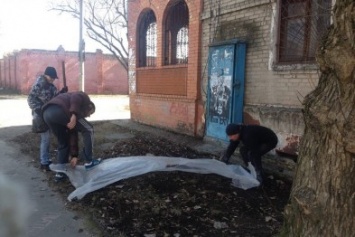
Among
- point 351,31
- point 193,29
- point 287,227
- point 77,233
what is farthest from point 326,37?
point 193,29

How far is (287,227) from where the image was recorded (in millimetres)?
2725

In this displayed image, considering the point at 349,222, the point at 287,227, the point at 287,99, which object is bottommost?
the point at 287,227

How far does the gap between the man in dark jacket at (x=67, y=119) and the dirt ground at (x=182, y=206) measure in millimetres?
467

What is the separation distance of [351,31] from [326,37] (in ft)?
0.69

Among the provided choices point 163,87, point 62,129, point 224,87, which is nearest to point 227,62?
point 224,87

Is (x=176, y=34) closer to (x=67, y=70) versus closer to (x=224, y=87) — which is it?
(x=224, y=87)

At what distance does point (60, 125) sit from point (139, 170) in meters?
1.43

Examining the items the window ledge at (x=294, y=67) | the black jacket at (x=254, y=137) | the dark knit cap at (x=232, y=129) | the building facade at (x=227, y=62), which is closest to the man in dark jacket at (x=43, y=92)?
the dark knit cap at (x=232, y=129)

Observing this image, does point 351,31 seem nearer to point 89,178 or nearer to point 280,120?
point 89,178

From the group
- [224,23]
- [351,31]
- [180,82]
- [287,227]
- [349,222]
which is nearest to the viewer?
[351,31]

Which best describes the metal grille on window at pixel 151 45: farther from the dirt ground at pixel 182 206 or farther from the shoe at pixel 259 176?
the shoe at pixel 259 176

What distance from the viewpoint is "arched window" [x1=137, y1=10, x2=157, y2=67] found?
11.1 metres

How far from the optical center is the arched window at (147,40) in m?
11.1

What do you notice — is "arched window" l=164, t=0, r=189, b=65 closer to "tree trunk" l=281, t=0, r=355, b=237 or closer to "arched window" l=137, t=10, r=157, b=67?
"arched window" l=137, t=10, r=157, b=67
